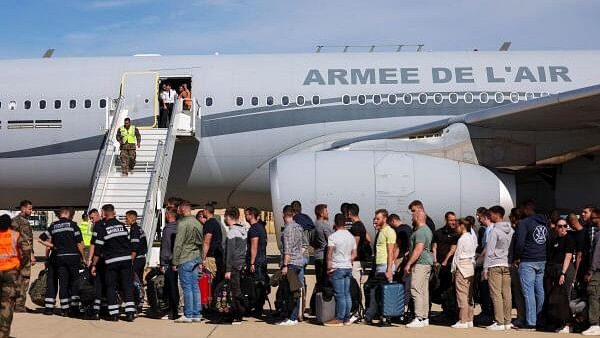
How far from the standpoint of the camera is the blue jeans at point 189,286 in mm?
9992

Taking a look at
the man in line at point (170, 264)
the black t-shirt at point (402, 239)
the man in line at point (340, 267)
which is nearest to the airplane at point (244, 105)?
the black t-shirt at point (402, 239)

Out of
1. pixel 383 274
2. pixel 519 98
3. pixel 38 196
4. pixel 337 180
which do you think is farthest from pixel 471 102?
pixel 38 196

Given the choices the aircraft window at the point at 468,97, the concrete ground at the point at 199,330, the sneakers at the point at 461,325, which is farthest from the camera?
the aircraft window at the point at 468,97

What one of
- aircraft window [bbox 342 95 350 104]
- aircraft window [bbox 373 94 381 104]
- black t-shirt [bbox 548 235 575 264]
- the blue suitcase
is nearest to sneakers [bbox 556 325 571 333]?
black t-shirt [bbox 548 235 575 264]

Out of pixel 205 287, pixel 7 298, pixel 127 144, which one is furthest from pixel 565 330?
pixel 127 144

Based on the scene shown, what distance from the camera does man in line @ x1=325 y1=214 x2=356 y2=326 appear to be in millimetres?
9852

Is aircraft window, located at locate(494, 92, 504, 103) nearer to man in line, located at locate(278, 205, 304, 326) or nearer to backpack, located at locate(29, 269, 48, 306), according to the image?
man in line, located at locate(278, 205, 304, 326)

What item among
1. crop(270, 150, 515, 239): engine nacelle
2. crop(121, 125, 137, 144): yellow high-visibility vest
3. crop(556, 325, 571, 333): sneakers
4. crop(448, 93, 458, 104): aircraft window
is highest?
crop(448, 93, 458, 104): aircraft window

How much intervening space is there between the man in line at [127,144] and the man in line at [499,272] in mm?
7276

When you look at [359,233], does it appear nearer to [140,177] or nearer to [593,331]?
[593,331]

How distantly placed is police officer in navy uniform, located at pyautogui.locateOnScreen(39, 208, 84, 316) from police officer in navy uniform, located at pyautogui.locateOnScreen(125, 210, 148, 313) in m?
0.72

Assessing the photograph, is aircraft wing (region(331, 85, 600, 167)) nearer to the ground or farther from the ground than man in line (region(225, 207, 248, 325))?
farther from the ground

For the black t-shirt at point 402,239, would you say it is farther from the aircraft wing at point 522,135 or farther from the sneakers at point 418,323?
the aircraft wing at point 522,135

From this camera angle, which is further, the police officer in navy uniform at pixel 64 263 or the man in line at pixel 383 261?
the police officer in navy uniform at pixel 64 263
